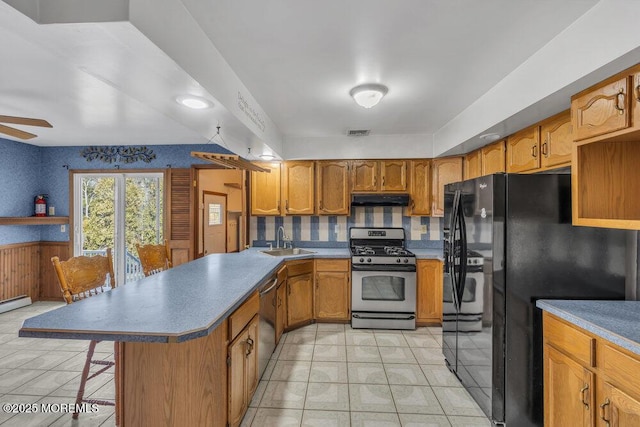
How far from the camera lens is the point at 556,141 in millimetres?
2141

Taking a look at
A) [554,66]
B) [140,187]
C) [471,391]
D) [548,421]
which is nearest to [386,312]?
[471,391]

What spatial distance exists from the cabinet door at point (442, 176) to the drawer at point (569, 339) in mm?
2160

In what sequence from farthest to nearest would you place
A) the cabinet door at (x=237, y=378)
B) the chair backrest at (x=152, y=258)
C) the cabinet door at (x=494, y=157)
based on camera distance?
1. the chair backrest at (x=152, y=258)
2. the cabinet door at (x=494, y=157)
3. the cabinet door at (x=237, y=378)

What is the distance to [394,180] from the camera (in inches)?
155

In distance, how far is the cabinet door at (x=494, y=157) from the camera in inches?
111

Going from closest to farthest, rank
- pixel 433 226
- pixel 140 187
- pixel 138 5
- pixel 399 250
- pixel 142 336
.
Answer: pixel 138 5 → pixel 142 336 → pixel 399 250 → pixel 433 226 → pixel 140 187

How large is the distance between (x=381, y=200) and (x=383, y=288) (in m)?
1.09

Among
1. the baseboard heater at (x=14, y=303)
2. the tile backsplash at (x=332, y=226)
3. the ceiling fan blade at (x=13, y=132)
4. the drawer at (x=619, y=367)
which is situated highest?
the ceiling fan blade at (x=13, y=132)

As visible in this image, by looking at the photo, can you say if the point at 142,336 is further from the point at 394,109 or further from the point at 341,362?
the point at 394,109

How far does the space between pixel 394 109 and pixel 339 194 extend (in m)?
1.34

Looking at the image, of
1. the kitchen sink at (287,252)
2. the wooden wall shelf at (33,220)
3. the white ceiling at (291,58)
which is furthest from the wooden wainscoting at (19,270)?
the kitchen sink at (287,252)

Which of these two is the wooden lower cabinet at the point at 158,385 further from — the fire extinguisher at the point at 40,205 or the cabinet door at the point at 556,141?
the fire extinguisher at the point at 40,205

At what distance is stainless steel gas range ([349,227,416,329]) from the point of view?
11.5ft

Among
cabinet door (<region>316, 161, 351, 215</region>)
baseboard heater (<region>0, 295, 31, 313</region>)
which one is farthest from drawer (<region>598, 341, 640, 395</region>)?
baseboard heater (<region>0, 295, 31, 313</region>)
